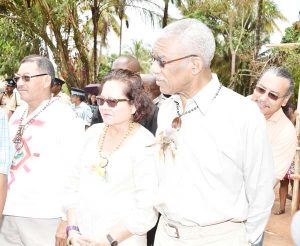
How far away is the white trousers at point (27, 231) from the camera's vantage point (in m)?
3.30

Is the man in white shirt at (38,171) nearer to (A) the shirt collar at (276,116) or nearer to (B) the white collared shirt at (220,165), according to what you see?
(B) the white collared shirt at (220,165)

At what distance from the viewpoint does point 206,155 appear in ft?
7.20

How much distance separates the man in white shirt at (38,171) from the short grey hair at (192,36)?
1296 millimetres

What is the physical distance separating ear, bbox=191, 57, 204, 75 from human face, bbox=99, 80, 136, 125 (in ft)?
2.09

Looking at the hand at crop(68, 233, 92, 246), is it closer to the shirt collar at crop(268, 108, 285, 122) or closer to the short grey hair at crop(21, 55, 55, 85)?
the short grey hair at crop(21, 55, 55, 85)

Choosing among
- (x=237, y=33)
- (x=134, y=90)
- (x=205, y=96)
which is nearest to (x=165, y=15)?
(x=237, y=33)

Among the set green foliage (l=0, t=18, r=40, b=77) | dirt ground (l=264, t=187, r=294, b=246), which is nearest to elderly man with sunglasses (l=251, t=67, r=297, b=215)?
dirt ground (l=264, t=187, r=294, b=246)

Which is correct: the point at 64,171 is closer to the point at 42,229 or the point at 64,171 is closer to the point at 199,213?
the point at 42,229

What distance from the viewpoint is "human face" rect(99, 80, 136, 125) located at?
2785mm

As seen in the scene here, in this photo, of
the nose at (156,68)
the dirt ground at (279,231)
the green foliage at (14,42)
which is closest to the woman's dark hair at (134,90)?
the nose at (156,68)

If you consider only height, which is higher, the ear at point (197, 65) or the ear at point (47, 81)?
the ear at point (197, 65)

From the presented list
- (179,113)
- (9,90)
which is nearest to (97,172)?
(179,113)

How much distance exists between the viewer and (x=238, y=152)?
2.21m

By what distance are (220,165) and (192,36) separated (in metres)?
0.61
